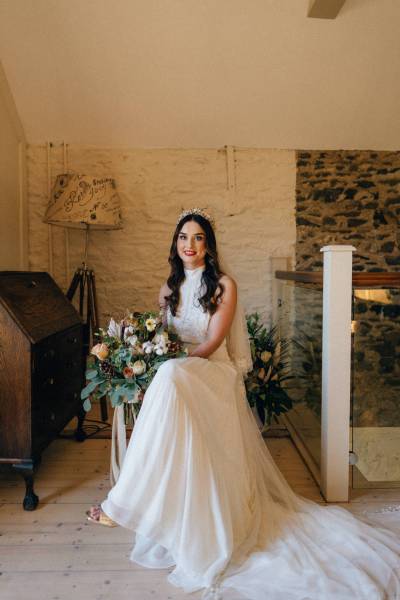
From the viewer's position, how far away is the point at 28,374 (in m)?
2.39

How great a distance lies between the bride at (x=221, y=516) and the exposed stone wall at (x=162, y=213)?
215 centimetres

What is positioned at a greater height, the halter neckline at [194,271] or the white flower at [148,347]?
the halter neckline at [194,271]

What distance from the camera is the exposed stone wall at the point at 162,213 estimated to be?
14.0ft

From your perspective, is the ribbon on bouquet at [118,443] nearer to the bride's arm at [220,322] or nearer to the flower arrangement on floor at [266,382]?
the bride's arm at [220,322]

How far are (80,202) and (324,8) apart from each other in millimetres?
2338

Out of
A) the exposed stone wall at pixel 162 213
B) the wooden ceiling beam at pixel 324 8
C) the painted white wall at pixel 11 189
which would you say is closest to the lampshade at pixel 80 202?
the painted white wall at pixel 11 189

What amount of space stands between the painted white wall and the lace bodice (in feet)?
6.08

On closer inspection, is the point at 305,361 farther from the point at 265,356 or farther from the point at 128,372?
the point at 128,372

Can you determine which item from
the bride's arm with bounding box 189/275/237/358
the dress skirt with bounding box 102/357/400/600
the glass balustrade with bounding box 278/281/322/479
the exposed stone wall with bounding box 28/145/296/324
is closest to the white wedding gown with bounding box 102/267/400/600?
the dress skirt with bounding box 102/357/400/600

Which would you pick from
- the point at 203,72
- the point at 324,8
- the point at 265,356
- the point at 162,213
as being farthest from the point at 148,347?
the point at 324,8

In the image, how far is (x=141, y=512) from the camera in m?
1.88

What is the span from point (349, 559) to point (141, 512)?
895 millimetres

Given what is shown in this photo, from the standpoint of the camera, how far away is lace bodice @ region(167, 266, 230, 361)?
2.60m

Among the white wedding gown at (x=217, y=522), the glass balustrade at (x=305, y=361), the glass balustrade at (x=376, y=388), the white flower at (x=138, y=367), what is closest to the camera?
the white wedding gown at (x=217, y=522)
